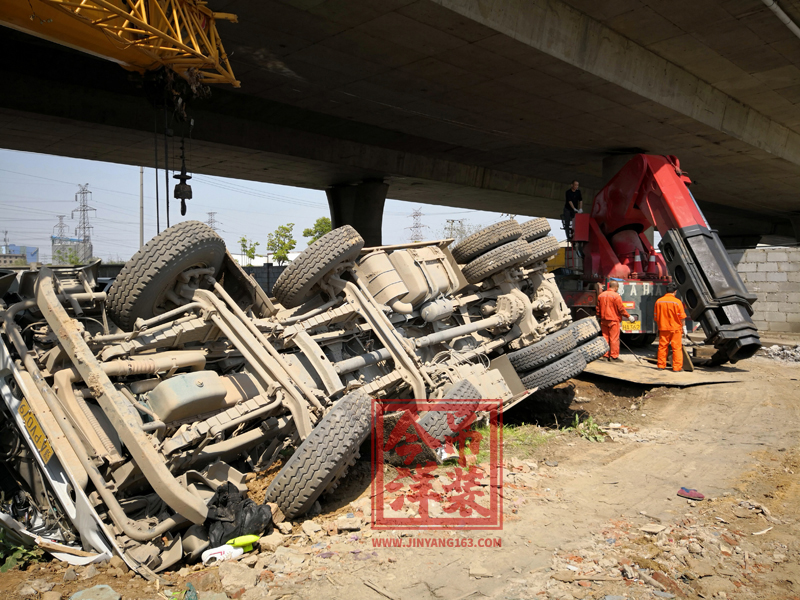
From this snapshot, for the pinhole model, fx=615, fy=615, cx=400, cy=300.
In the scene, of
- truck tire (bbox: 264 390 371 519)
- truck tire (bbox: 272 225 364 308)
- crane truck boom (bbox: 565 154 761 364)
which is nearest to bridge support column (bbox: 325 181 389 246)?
crane truck boom (bbox: 565 154 761 364)

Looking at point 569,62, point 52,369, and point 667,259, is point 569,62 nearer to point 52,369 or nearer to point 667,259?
point 667,259

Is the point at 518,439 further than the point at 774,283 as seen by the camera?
No

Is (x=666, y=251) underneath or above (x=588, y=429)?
above

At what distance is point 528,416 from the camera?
734cm

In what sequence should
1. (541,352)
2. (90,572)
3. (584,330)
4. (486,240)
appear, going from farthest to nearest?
(486,240), (584,330), (541,352), (90,572)

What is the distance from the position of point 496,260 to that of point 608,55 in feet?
17.5

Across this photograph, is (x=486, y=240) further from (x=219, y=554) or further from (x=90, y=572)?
(x=90, y=572)

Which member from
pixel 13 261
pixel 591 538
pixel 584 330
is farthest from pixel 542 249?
pixel 13 261

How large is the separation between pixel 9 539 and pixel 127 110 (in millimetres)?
10343

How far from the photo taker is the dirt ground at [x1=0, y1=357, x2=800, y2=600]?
3172mm

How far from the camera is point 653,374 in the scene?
8688 millimetres

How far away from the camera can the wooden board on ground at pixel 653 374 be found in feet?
27.0

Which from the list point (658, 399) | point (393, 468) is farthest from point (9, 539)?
point (658, 399)

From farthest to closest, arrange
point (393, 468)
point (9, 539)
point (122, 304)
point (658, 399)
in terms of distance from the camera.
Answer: point (658, 399) → point (393, 468) → point (122, 304) → point (9, 539)
